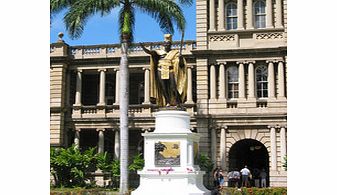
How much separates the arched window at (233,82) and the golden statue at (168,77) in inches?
662

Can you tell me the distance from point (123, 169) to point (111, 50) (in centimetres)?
1441

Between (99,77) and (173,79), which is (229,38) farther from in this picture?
(173,79)

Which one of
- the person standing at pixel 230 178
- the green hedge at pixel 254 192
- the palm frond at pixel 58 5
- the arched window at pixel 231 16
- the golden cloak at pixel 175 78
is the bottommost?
the person standing at pixel 230 178

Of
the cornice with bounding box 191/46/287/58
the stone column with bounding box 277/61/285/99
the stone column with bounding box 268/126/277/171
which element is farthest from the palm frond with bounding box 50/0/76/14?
the stone column with bounding box 268/126/277/171

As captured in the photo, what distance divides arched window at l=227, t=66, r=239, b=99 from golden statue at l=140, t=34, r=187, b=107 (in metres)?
16.8

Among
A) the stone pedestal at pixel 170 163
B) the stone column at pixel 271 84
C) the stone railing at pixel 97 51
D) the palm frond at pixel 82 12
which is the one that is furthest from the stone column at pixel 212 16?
the stone pedestal at pixel 170 163

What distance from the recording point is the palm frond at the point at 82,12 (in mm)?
26094

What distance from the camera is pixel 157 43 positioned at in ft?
117

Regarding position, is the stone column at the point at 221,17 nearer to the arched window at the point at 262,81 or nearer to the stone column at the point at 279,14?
the stone column at the point at 279,14

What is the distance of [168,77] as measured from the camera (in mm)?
16609

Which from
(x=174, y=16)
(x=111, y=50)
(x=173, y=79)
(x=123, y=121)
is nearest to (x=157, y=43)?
(x=111, y=50)

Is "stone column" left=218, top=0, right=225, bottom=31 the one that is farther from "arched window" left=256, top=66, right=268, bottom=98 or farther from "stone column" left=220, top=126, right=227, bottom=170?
"stone column" left=220, top=126, right=227, bottom=170

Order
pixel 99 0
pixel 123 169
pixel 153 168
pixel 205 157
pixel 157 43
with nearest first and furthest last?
pixel 153 168 < pixel 123 169 < pixel 99 0 < pixel 205 157 < pixel 157 43

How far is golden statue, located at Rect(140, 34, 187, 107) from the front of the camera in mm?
16625
